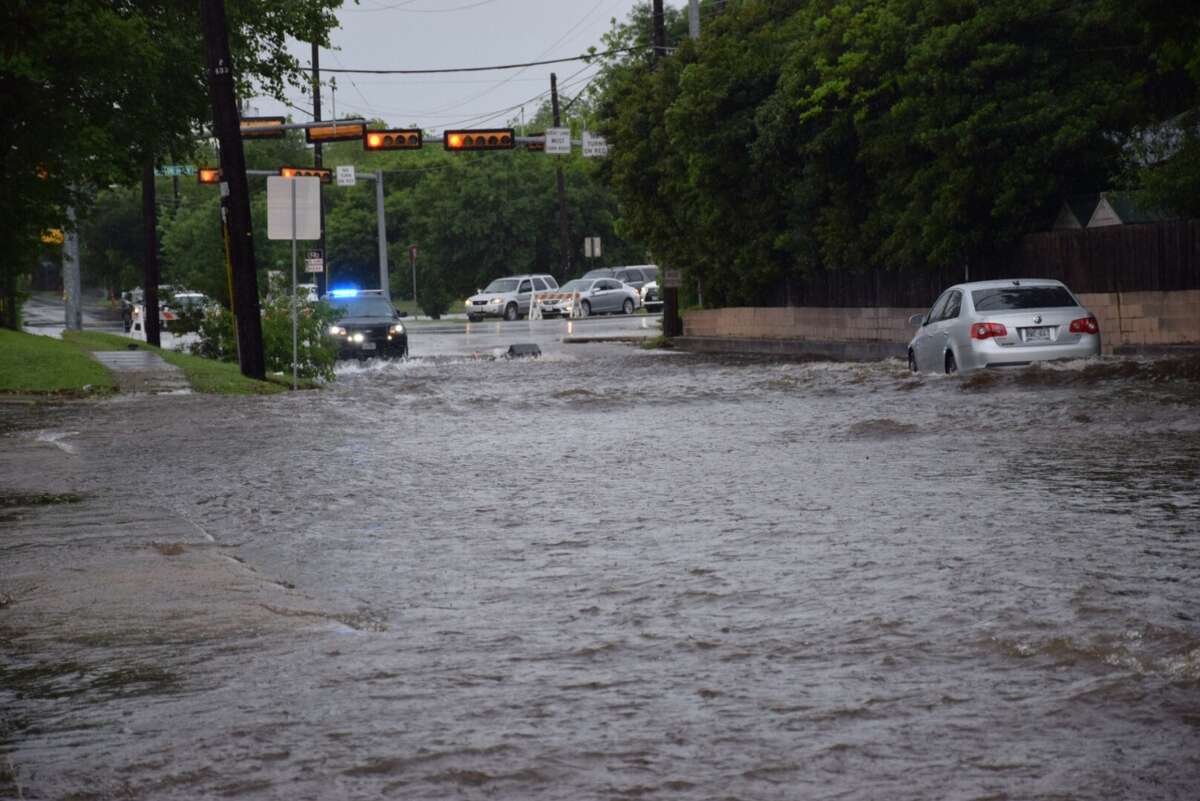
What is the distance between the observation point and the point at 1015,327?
73.7 feet

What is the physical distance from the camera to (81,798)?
215 inches

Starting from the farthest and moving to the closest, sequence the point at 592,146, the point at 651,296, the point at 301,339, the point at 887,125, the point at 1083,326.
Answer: the point at 651,296
the point at 592,146
the point at 887,125
the point at 301,339
the point at 1083,326

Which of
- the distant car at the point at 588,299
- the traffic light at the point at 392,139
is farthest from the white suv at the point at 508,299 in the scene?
the traffic light at the point at 392,139

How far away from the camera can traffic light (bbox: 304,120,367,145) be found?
2085 inches

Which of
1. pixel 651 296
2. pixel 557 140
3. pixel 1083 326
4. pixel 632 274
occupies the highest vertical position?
pixel 557 140

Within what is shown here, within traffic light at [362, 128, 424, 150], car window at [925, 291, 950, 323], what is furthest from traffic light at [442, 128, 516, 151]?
car window at [925, 291, 950, 323]

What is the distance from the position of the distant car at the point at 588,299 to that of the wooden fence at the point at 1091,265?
3402 cm

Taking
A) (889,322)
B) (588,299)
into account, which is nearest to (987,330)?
(889,322)

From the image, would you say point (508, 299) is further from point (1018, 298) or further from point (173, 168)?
point (1018, 298)

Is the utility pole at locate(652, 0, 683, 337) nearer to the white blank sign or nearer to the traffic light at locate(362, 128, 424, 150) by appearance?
the traffic light at locate(362, 128, 424, 150)

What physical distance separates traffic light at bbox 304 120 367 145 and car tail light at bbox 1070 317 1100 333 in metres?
33.6

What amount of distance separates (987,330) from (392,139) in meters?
33.1

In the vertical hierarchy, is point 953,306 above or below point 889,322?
above

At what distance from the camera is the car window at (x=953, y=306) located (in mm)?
23344
